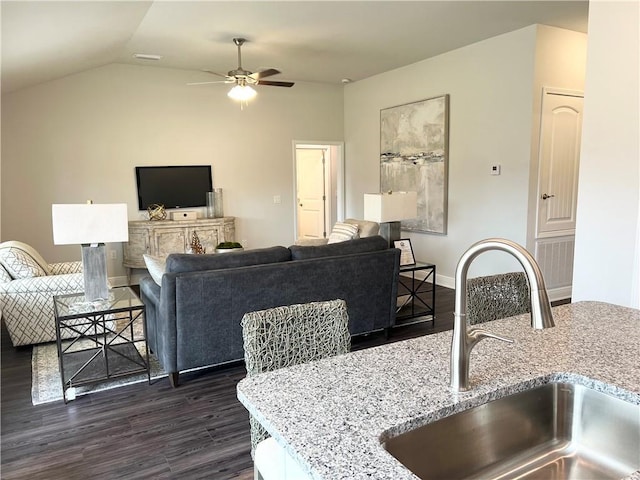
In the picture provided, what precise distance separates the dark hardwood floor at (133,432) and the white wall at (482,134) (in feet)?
11.1

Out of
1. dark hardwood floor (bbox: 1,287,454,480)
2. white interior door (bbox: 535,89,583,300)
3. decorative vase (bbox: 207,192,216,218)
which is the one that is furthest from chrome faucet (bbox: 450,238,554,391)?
decorative vase (bbox: 207,192,216,218)

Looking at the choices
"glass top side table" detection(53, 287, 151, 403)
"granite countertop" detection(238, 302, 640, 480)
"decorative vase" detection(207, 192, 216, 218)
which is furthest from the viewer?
"decorative vase" detection(207, 192, 216, 218)

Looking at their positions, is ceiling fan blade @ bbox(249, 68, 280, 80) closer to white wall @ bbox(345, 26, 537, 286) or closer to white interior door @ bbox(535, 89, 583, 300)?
white wall @ bbox(345, 26, 537, 286)

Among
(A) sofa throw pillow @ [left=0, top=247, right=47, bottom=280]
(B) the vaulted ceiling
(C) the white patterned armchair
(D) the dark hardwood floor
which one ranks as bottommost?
(D) the dark hardwood floor

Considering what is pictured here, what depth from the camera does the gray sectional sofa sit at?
309cm

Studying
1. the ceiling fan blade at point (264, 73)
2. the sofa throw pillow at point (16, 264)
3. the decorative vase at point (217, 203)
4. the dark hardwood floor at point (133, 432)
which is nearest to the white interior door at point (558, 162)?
the ceiling fan blade at point (264, 73)

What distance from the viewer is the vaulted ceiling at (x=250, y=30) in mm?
3764

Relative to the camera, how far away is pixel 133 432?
104 inches

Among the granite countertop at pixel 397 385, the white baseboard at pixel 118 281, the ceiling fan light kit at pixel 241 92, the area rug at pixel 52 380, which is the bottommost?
the area rug at pixel 52 380

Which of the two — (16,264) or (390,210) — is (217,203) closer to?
(16,264)

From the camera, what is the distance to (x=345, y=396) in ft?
3.72

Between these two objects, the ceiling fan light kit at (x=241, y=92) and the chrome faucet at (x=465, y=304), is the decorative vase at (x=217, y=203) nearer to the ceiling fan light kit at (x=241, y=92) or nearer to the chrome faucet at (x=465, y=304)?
the ceiling fan light kit at (x=241, y=92)

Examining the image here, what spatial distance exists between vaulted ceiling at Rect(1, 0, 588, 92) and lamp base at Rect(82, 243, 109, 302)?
1594 millimetres

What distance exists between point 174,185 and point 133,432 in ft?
14.6
